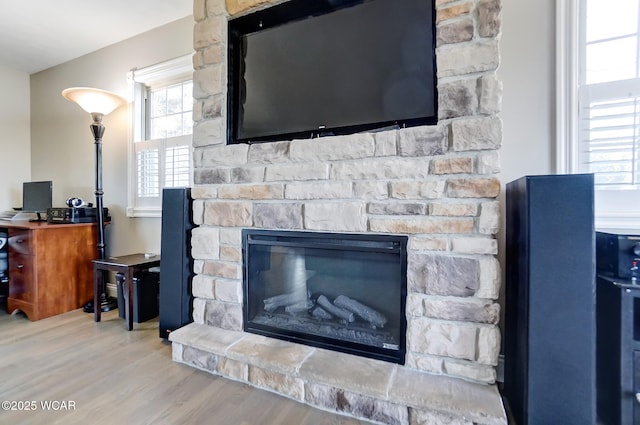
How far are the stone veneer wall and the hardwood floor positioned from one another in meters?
0.61

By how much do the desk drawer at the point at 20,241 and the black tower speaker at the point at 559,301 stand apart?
135 inches

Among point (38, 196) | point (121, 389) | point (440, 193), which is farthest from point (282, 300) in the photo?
point (38, 196)

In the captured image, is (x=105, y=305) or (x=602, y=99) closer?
(x=602, y=99)

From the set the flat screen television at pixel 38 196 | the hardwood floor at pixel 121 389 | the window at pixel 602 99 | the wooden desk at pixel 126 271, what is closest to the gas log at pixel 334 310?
the hardwood floor at pixel 121 389

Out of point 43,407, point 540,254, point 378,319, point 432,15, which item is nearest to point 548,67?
point 432,15

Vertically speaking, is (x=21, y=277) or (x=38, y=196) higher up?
(x=38, y=196)

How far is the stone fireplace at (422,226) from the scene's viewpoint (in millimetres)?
1254

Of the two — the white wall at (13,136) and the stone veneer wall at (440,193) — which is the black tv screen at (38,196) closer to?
the white wall at (13,136)

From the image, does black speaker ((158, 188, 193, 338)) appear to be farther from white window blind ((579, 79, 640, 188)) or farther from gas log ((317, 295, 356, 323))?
white window blind ((579, 79, 640, 188))

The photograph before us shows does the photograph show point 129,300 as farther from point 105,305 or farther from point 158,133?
point 158,133

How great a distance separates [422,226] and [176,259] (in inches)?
59.9

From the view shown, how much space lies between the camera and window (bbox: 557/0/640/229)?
4.57 ft

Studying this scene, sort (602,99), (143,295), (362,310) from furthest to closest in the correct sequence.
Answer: (143,295)
(362,310)
(602,99)

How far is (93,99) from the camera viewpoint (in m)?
2.49
